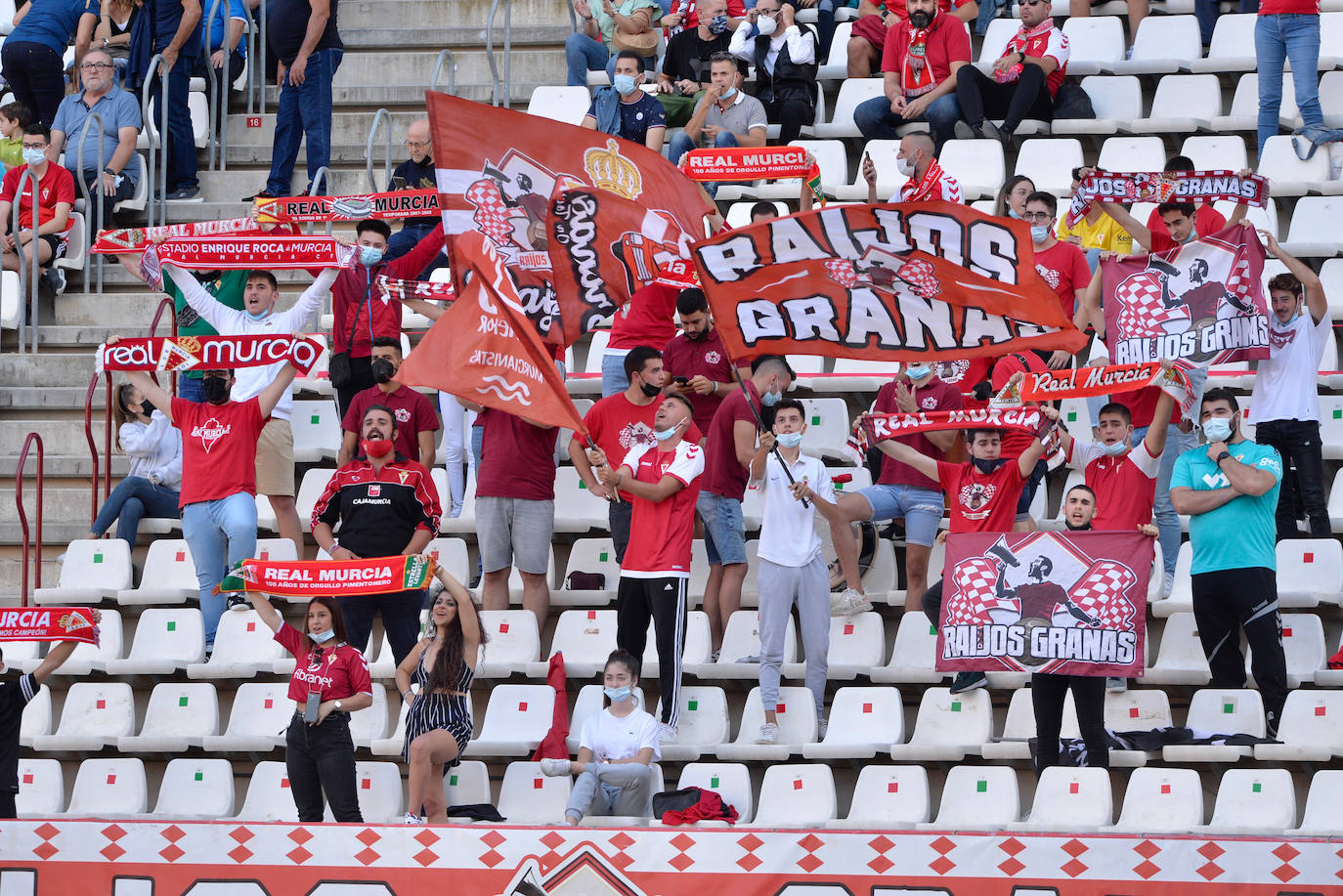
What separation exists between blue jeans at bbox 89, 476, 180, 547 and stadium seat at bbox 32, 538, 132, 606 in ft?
0.38

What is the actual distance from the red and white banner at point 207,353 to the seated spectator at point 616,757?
2.59m

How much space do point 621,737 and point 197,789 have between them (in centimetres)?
236

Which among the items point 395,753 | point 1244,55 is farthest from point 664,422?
point 1244,55

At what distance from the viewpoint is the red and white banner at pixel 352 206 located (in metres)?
12.2

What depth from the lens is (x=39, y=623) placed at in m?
10.0

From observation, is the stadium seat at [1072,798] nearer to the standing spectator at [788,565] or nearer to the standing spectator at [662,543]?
the standing spectator at [788,565]

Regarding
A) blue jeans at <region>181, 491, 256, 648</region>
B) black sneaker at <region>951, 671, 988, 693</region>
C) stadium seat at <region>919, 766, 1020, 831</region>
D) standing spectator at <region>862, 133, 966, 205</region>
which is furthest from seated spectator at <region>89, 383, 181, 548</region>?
stadium seat at <region>919, 766, 1020, 831</region>

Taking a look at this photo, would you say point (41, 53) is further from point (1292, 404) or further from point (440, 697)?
point (1292, 404)

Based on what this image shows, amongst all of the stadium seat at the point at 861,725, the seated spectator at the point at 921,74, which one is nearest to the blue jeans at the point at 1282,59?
the seated spectator at the point at 921,74

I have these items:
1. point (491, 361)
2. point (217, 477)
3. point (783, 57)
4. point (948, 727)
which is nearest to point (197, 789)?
point (217, 477)

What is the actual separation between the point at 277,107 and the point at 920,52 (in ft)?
16.2

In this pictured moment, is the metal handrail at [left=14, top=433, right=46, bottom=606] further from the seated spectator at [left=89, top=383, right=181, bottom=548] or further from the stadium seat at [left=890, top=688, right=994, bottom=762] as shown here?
the stadium seat at [left=890, top=688, right=994, bottom=762]

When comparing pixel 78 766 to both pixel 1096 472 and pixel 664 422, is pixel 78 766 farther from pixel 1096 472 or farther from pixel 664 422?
pixel 1096 472

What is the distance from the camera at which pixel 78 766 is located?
11234 mm
